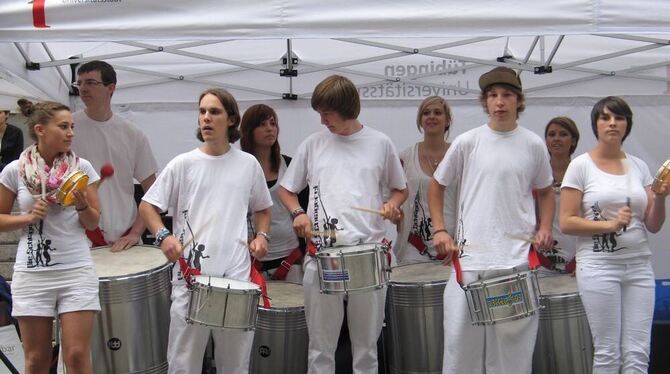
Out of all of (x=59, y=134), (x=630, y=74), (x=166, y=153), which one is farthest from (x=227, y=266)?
(x=630, y=74)

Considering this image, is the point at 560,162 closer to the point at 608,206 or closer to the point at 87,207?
the point at 608,206

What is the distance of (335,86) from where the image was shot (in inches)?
172

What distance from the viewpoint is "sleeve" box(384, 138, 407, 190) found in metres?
4.53

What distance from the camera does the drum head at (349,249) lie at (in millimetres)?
4121

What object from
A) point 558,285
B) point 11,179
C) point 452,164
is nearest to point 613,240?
point 558,285

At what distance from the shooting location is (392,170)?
455cm

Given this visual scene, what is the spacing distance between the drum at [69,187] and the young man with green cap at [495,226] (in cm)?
160

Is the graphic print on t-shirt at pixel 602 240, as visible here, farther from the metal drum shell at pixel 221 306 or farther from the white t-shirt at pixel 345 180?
the metal drum shell at pixel 221 306

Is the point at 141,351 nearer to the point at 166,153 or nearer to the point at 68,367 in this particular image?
the point at 68,367

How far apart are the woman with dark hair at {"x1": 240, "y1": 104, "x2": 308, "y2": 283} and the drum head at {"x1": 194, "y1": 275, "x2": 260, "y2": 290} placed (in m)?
1.19

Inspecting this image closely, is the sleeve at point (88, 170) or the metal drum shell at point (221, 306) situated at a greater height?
the sleeve at point (88, 170)

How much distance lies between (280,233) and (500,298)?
1.59m

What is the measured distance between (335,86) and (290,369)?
1.47 meters

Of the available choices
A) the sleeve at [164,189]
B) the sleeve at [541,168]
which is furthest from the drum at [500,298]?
the sleeve at [164,189]
